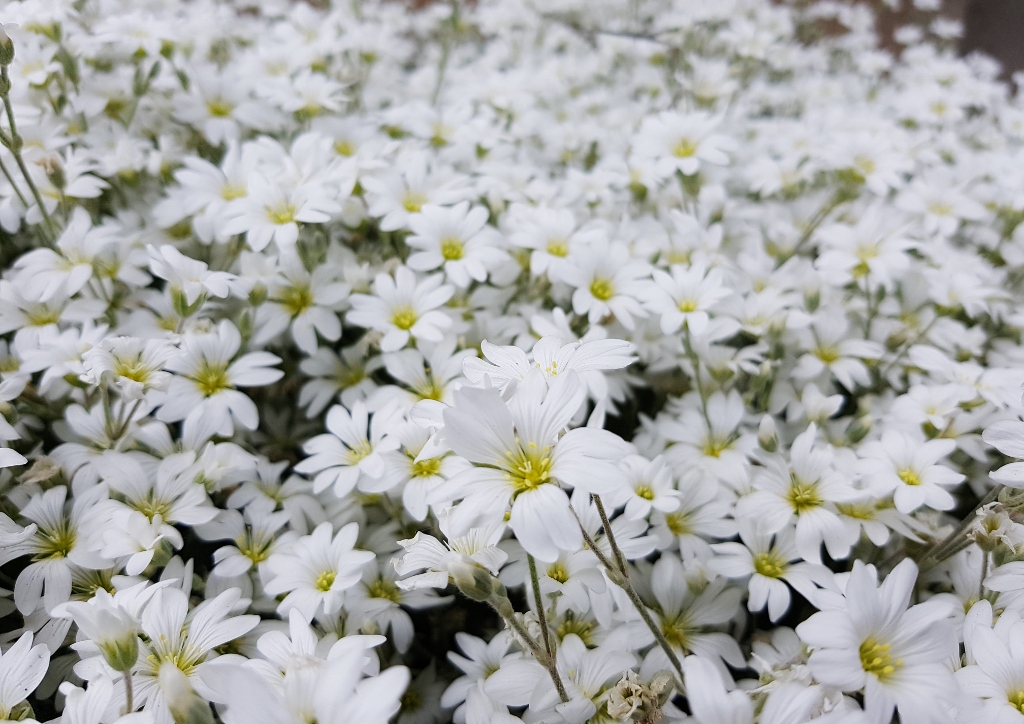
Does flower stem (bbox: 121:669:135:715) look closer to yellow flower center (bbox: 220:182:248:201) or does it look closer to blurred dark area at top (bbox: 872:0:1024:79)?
yellow flower center (bbox: 220:182:248:201)

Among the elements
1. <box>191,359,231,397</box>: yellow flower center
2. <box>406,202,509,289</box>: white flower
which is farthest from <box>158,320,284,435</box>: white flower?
<box>406,202,509,289</box>: white flower

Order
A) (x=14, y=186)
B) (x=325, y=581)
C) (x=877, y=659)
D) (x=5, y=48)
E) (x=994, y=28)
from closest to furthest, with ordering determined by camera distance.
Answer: (x=877, y=659)
(x=325, y=581)
(x=5, y=48)
(x=14, y=186)
(x=994, y=28)

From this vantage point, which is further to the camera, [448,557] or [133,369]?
[133,369]

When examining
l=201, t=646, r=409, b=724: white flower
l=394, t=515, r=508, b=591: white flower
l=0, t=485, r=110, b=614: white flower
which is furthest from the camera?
l=0, t=485, r=110, b=614: white flower

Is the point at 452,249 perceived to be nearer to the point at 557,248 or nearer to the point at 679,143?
the point at 557,248

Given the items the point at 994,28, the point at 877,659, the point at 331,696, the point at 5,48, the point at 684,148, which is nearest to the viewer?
the point at 331,696

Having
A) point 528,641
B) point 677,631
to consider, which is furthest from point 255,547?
point 677,631
